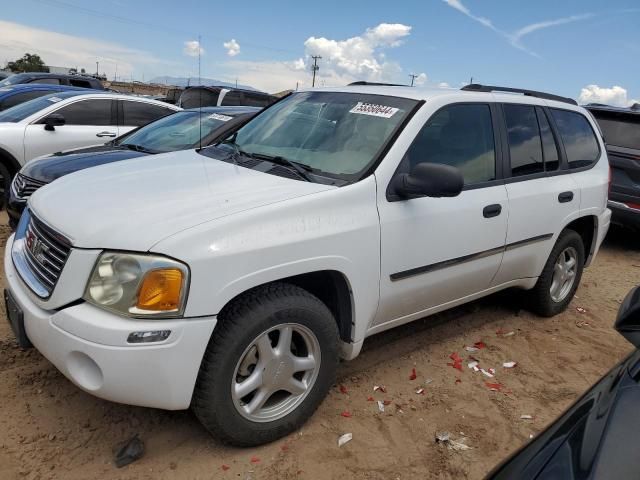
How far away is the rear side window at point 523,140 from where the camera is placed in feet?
12.2

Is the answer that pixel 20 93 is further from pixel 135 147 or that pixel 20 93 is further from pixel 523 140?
pixel 523 140

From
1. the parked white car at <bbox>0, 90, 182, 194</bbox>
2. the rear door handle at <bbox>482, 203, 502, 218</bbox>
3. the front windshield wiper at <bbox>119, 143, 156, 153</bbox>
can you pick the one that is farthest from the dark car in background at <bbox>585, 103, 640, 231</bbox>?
the parked white car at <bbox>0, 90, 182, 194</bbox>

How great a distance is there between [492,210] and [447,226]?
0.49 metres

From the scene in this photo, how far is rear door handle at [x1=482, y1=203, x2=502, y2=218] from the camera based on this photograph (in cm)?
336

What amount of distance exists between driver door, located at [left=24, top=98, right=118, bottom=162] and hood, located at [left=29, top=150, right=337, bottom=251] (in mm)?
4232

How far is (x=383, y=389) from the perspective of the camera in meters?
3.22

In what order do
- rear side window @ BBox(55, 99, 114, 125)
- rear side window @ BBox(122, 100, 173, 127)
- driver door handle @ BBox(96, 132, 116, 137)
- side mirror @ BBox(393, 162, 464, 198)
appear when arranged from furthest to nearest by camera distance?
rear side window @ BBox(122, 100, 173, 127), driver door handle @ BBox(96, 132, 116, 137), rear side window @ BBox(55, 99, 114, 125), side mirror @ BBox(393, 162, 464, 198)

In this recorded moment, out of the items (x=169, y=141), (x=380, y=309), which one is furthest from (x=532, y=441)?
(x=169, y=141)

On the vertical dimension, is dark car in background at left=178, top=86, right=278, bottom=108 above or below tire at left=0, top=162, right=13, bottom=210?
above

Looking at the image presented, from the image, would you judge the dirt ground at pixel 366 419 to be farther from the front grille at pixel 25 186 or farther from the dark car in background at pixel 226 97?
the dark car in background at pixel 226 97

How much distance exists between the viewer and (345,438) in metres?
2.72

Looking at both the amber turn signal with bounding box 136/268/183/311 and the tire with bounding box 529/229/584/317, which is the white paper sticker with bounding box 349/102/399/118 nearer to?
the amber turn signal with bounding box 136/268/183/311

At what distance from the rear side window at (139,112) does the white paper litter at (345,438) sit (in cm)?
598

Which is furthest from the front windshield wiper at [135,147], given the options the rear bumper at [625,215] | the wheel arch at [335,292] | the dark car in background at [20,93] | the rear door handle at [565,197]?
the rear bumper at [625,215]
